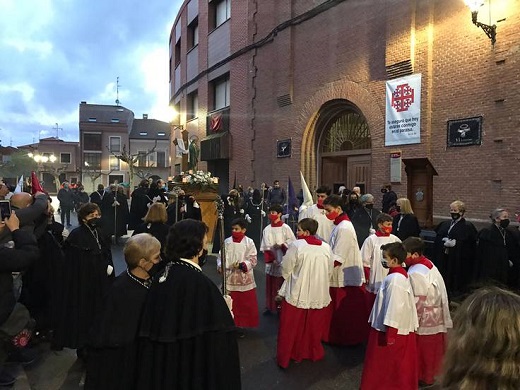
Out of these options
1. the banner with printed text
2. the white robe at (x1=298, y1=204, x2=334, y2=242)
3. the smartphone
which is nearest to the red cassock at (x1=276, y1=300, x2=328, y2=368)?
the white robe at (x1=298, y1=204, x2=334, y2=242)

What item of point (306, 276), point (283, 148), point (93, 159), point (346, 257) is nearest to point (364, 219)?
point (346, 257)

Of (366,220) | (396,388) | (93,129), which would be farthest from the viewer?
(93,129)

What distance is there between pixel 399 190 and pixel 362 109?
3146 millimetres

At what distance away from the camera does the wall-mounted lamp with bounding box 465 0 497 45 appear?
33.4 ft

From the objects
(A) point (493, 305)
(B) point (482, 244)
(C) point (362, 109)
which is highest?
(C) point (362, 109)

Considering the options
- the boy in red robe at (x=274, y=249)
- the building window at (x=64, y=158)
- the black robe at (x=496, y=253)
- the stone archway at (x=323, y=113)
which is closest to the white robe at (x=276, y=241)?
the boy in red robe at (x=274, y=249)

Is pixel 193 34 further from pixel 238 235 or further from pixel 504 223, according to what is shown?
pixel 504 223

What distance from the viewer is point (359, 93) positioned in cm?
1475

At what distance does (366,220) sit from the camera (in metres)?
9.30

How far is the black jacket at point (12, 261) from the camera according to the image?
3.81m

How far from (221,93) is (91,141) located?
4393 centimetres

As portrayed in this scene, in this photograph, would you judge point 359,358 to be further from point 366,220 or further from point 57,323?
point 366,220

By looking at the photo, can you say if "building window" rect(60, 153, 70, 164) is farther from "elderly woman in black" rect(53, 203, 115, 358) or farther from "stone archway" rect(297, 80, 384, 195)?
"elderly woman in black" rect(53, 203, 115, 358)

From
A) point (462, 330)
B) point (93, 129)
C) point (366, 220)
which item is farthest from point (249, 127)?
point (93, 129)
